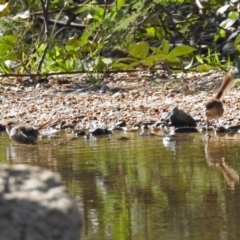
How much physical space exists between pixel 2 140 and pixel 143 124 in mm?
1237

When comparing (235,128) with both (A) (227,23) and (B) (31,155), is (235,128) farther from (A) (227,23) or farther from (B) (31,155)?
(A) (227,23)

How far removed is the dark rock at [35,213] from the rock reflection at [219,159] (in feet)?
7.64

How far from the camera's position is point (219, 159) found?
22.4ft

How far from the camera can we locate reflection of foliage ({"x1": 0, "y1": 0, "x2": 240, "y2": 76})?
1084cm

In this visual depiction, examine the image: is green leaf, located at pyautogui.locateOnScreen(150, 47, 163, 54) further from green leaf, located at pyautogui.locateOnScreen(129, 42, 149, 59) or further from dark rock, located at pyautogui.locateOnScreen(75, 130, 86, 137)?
dark rock, located at pyautogui.locateOnScreen(75, 130, 86, 137)

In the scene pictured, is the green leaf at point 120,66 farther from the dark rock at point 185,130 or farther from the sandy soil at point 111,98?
the dark rock at point 185,130

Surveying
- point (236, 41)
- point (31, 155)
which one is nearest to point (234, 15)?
point (236, 41)

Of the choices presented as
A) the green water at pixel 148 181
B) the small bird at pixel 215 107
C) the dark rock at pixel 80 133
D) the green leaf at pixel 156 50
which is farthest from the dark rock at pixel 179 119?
the green leaf at pixel 156 50

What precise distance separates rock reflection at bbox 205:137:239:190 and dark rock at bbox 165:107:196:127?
627 mm

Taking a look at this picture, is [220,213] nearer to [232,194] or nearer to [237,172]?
[232,194]

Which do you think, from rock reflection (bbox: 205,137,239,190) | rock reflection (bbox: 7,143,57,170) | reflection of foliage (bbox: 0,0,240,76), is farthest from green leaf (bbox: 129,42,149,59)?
rock reflection (bbox: 205,137,239,190)

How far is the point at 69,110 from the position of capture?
967cm

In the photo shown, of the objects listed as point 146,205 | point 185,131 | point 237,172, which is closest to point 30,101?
point 185,131

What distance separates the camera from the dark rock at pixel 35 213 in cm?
346
